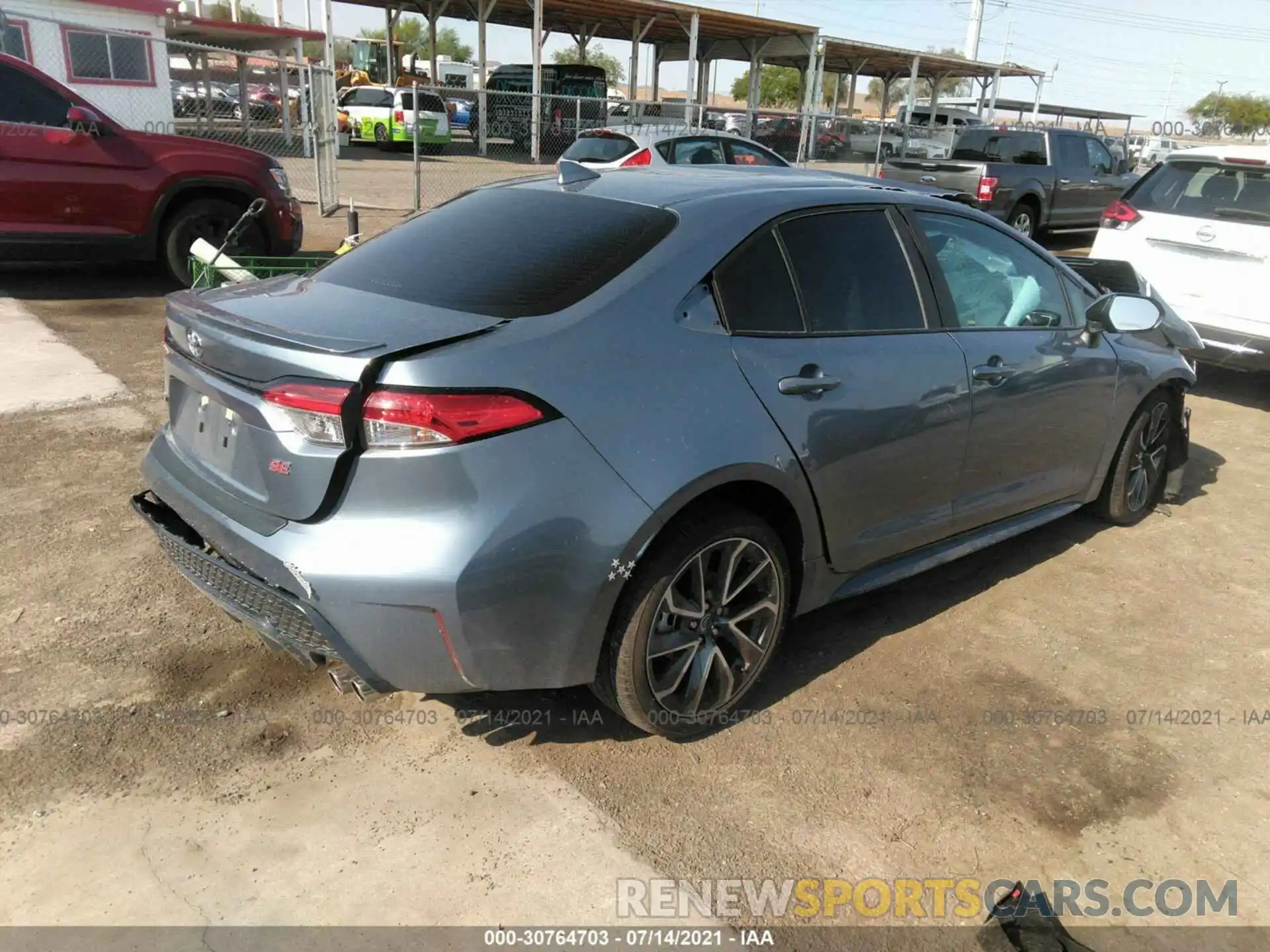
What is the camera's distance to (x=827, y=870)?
260 cm

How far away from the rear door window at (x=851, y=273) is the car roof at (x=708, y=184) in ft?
0.40

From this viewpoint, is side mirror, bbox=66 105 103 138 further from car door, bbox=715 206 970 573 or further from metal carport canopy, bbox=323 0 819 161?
metal carport canopy, bbox=323 0 819 161

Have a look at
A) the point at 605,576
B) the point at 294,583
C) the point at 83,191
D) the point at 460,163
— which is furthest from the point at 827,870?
the point at 460,163

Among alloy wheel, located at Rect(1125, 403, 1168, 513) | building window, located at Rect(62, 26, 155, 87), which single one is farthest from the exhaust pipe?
building window, located at Rect(62, 26, 155, 87)

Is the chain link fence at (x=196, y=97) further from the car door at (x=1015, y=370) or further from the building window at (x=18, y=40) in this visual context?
the car door at (x=1015, y=370)

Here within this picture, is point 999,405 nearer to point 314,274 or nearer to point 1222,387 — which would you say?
point 314,274

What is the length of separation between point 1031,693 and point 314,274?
9.46ft

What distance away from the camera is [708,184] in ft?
11.0

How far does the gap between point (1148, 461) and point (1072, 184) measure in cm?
1063

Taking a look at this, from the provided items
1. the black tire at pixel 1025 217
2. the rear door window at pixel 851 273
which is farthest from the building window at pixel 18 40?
the rear door window at pixel 851 273

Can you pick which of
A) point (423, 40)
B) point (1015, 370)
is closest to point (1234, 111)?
point (423, 40)

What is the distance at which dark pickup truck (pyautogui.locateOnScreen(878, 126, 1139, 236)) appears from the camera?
13031mm

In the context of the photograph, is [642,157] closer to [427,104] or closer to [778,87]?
[427,104]

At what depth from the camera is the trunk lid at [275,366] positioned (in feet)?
8.04
